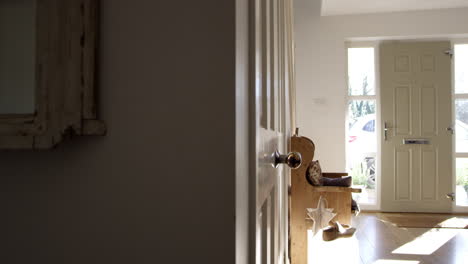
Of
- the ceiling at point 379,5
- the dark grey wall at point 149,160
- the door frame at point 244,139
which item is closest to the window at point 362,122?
the ceiling at point 379,5

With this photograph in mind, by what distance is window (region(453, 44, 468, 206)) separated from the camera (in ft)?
16.6

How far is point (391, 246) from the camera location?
3.50 m

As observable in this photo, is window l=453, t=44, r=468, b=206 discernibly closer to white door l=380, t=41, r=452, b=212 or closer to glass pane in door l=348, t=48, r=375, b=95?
white door l=380, t=41, r=452, b=212

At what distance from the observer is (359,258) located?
3.13m

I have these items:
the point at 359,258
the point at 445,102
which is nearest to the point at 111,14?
the point at 359,258

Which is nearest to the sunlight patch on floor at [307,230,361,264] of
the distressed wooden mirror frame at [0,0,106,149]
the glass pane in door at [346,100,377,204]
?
the distressed wooden mirror frame at [0,0,106,149]

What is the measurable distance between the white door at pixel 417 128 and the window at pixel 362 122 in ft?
0.55

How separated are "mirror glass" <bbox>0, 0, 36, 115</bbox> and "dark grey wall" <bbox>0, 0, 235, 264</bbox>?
7 cm

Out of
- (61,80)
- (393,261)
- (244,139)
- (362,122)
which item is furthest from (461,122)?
(61,80)

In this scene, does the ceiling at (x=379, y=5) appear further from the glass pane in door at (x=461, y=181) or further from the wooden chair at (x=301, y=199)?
the wooden chair at (x=301, y=199)

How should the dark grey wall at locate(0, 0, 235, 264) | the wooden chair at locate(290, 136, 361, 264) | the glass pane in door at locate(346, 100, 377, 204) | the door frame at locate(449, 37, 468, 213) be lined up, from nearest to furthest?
the dark grey wall at locate(0, 0, 235, 264) < the wooden chair at locate(290, 136, 361, 264) < the door frame at locate(449, 37, 468, 213) < the glass pane in door at locate(346, 100, 377, 204)

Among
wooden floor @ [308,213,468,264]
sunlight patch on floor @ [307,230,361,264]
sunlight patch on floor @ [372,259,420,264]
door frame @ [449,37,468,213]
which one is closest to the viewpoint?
sunlight patch on floor @ [307,230,361,264]

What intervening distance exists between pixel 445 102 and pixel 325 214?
383 cm

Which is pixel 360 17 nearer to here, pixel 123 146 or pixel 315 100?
pixel 315 100
